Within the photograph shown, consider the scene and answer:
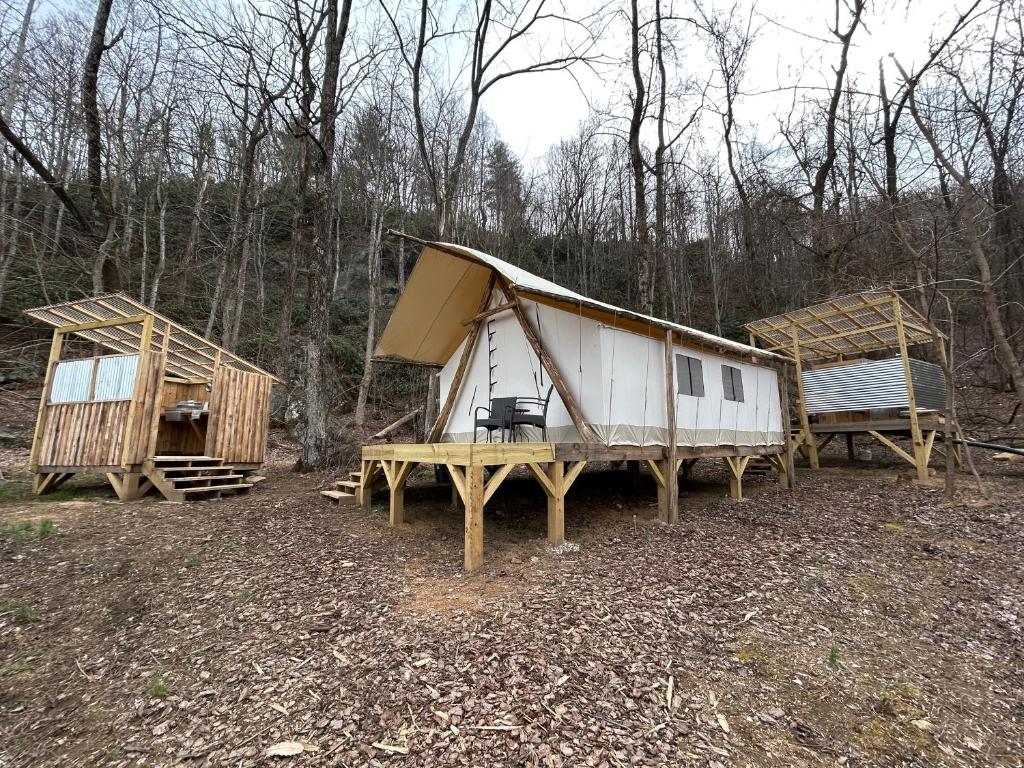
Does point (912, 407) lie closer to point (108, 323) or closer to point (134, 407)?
point (134, 407)

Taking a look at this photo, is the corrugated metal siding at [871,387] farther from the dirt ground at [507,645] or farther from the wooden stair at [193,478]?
the wooden stair at [193,478]

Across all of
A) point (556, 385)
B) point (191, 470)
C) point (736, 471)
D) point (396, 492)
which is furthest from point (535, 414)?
point (191, 470)

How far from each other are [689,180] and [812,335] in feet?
37.2

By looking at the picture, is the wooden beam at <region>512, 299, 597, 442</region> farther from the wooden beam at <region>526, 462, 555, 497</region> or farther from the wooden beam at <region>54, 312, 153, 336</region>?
the wooden beam at <region>54, 312, 153, 336</region>

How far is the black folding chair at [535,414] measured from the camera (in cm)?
636

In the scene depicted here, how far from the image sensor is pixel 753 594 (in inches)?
165

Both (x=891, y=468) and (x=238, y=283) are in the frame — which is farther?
(x=238, y=283)

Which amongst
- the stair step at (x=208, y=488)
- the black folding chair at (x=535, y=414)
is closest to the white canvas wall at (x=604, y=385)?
the black folding chair at (x=535, y=414)

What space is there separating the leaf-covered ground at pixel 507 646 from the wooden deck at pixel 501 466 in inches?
20.0

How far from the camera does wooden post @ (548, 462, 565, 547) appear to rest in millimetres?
5363

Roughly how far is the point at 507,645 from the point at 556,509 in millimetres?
2315

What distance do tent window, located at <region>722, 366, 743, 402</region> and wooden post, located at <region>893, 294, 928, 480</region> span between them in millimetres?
3142

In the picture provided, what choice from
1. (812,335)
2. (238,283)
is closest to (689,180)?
(812,335)

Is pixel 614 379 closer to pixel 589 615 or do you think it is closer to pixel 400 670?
pixel 589 615
